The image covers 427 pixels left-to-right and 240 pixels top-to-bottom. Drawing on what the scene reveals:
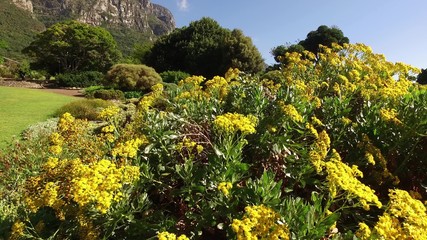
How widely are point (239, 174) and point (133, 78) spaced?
22615 mm

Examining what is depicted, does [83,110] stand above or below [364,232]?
below

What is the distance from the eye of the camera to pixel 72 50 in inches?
Answer: 1650

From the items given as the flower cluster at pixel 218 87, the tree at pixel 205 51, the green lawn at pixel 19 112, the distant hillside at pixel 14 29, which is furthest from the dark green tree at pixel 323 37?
the distant hillside at pixel 14 29

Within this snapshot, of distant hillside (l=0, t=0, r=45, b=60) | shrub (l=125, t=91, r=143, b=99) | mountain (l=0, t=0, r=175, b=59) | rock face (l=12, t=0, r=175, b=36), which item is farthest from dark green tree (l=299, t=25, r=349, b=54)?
rock face (l=12, t=0, r=175, b=36)

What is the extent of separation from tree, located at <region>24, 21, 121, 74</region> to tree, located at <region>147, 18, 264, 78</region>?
32.4ft

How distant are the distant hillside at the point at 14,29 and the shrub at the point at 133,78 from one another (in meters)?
44.8

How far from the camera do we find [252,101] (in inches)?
128

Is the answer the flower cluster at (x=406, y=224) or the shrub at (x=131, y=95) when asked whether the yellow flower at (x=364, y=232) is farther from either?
the shrub at (x=131, y=95)

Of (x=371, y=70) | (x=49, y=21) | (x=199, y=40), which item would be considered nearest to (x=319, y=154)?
(x=371, y=70)

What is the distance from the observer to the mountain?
318 feet

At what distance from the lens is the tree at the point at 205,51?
28641 millimetres

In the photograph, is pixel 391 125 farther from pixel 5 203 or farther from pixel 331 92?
pixel 5 203

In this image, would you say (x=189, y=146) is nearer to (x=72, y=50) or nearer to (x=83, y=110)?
(x=83, y=110)

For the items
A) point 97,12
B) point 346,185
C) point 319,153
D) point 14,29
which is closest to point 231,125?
point 319,153
